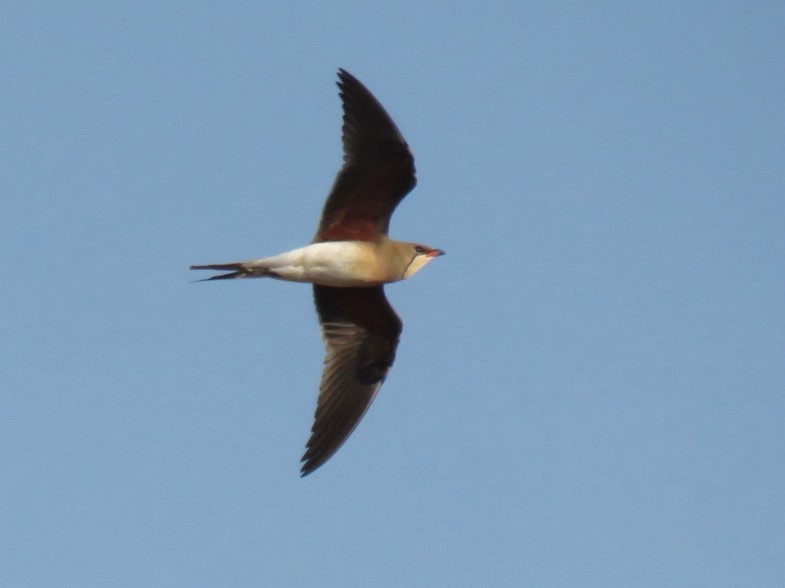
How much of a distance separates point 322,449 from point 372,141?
269 cm

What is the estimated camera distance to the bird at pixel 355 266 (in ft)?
40.7

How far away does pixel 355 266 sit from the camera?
12617 millimetres

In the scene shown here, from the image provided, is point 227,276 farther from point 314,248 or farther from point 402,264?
point 402,264

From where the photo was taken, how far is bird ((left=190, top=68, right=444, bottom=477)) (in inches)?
488

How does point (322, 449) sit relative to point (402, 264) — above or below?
below

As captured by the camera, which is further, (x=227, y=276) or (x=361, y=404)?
(x=361, y=404)

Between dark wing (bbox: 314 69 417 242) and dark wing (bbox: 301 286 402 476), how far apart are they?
1.00 m

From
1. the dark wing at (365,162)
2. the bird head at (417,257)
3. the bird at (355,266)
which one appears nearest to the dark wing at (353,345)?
the bird at (355,266)

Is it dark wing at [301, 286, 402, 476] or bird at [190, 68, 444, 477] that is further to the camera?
dark wing at [301, 286, 402, 476]

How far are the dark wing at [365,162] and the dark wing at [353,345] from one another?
1.00m

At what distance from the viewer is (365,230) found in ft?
41.9

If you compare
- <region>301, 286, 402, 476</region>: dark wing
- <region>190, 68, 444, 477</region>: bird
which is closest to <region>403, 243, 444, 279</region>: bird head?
<region>190, 68, 444, 477</region>: bird

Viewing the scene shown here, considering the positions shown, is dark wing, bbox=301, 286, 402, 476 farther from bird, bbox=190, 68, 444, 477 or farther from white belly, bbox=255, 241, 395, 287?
white belly, bbox=255, 241, 395, 287

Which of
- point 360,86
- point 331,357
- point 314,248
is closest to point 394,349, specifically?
point 331,357
